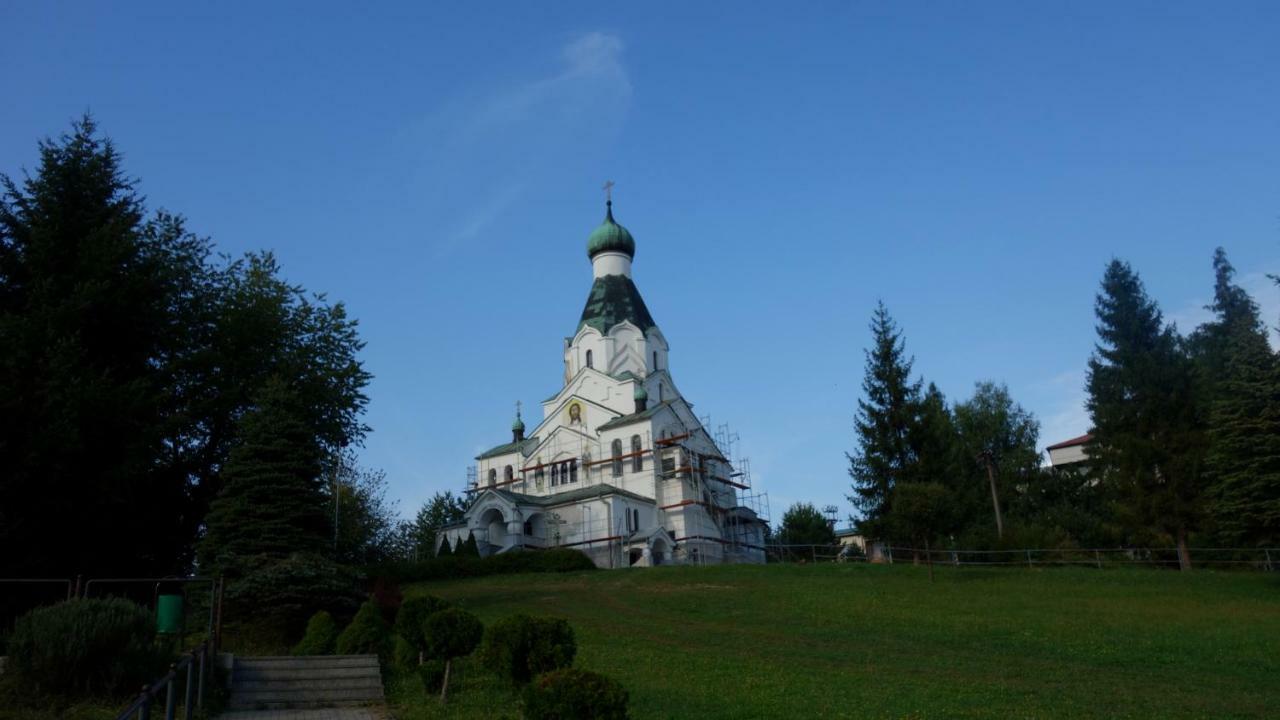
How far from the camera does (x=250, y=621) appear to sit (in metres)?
18.3

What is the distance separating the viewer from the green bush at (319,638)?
16.6 m

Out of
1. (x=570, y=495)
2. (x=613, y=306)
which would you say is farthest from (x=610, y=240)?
(x=570, y=495)

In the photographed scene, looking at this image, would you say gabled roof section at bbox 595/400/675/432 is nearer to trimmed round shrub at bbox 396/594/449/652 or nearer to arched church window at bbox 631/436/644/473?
arched church window at bbox 631/436/644/473

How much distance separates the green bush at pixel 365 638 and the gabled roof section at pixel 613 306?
3822cm

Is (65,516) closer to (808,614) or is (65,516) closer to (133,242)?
(133,242)

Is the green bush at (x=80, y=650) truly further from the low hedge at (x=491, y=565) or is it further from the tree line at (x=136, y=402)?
the low hedge at (x=491, y=565)

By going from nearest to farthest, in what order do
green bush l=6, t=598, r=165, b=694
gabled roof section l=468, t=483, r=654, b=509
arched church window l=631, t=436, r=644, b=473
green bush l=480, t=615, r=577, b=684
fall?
green bush l=6, t=598, r=165, b=694
green bush l=480, t=615, r=577, b=684
gabled roof section l=468, t=483, r=654, b=509
arched church window l=631, t=436, r=644, b=473

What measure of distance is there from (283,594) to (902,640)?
1261 cm

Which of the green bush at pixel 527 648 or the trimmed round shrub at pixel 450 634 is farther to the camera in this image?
the trimmed round shrub at pixel 450 634

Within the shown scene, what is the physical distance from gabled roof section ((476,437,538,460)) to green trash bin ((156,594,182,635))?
124ft

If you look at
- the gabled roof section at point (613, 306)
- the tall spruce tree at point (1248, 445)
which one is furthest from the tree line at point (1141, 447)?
the gabled roof section at point (613, 306)

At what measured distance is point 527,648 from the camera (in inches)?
504

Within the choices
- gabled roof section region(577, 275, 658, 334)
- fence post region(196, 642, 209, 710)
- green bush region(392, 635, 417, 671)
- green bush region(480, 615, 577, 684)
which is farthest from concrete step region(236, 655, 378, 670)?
gabled roof section region(577, 275, 658, 334)

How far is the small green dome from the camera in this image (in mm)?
57094
